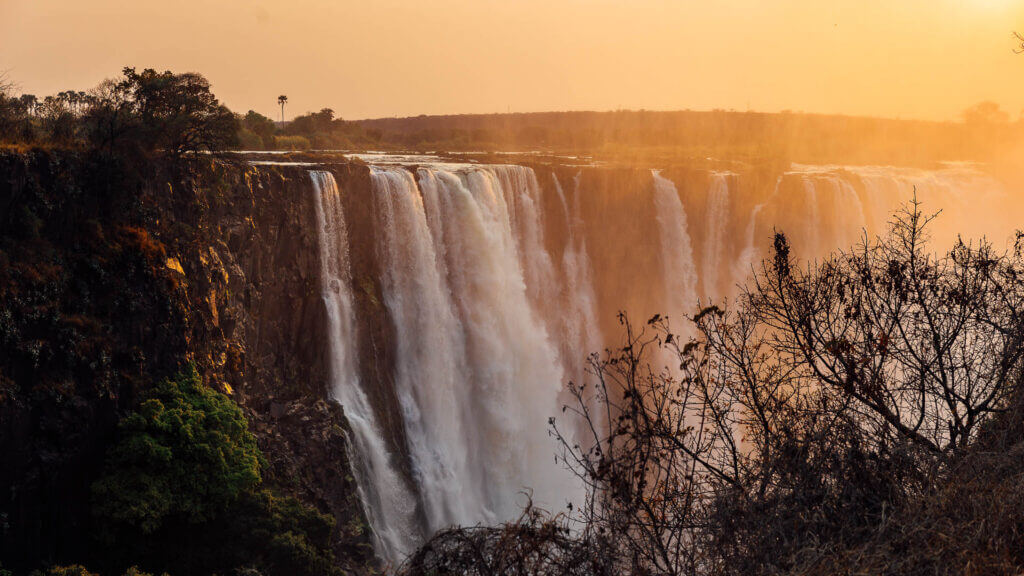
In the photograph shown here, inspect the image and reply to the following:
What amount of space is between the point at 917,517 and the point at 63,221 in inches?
704

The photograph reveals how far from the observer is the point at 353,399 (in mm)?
25562

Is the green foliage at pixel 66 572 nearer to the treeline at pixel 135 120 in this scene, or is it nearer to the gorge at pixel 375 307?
the gorge at pixel 375 307

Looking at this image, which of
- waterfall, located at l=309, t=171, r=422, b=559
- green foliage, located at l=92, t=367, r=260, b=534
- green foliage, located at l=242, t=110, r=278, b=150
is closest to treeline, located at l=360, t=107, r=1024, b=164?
green foliage, located at l=242, t=110, r=278, b=150

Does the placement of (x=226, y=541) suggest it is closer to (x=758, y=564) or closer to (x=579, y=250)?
(x=758, y=564)

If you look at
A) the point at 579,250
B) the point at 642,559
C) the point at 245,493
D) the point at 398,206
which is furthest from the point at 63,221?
the point at 579,250

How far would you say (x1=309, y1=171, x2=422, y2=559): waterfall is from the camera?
938 inches

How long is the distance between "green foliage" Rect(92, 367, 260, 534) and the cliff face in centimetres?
56

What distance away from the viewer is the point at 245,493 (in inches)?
735

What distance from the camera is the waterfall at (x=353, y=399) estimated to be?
23828 millimetres

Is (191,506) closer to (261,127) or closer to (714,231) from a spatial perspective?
(714,231)

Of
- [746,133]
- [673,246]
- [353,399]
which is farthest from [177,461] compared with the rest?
[746,133]

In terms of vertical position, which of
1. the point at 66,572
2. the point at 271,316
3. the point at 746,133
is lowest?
the point at 66,572

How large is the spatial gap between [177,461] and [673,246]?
91.9 feet

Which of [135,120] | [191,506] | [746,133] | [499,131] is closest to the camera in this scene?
[191,506]
